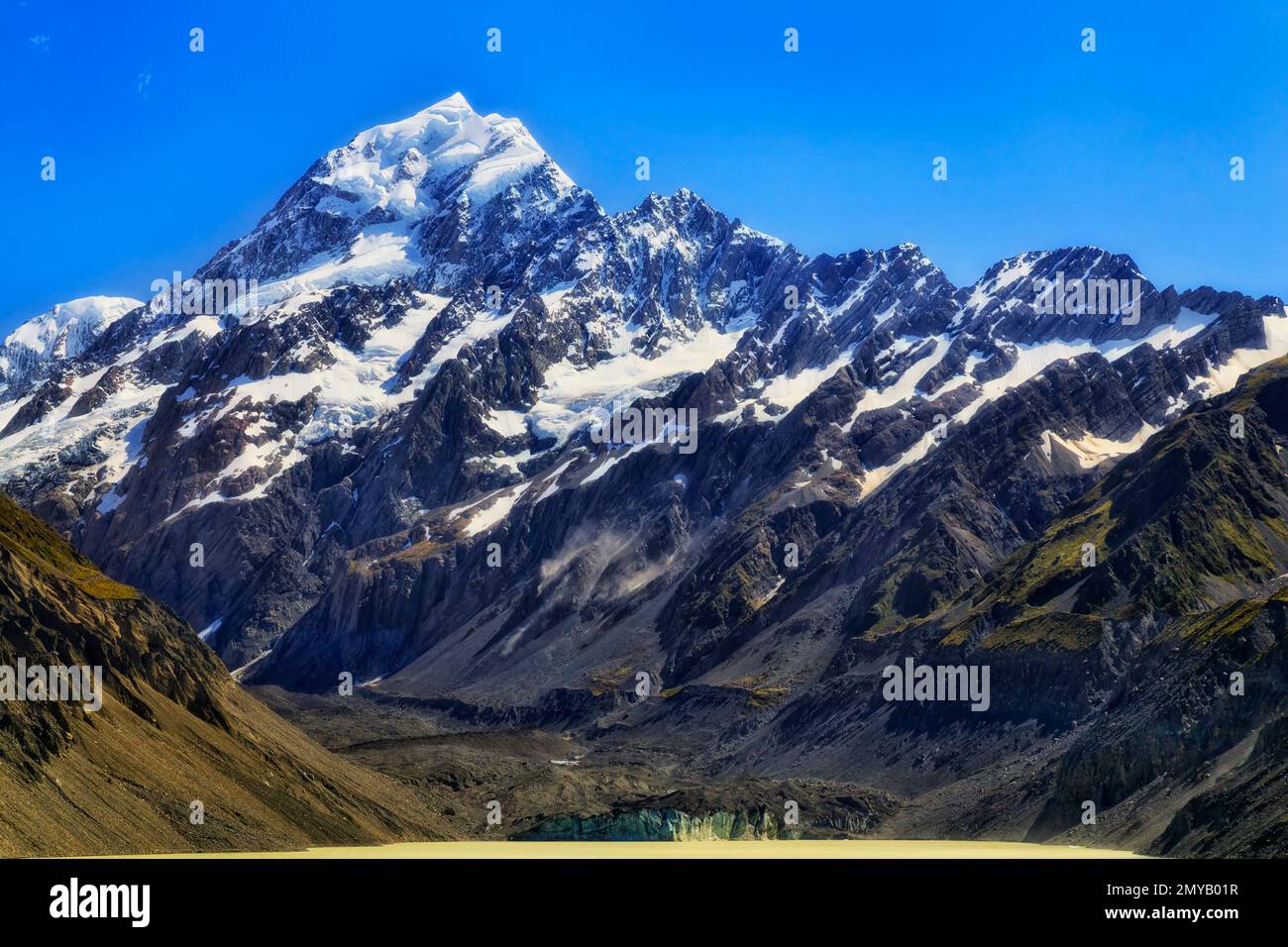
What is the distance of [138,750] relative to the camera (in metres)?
108

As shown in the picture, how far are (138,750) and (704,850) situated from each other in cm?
3783

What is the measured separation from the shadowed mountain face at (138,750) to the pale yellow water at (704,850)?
130 inches

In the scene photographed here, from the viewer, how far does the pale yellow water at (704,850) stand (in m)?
108

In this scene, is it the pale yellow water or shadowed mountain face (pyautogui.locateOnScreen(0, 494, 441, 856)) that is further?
the pale yellow water

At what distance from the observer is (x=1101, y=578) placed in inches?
7298

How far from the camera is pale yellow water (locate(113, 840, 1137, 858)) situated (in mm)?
108312

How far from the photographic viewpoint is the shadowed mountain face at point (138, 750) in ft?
311

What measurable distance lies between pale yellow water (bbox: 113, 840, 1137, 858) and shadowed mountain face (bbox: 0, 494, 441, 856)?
3307mm

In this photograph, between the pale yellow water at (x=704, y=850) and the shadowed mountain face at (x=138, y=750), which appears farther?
the pale yellow water at (x=704, y=850)

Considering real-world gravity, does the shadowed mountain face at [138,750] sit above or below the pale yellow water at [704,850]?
above

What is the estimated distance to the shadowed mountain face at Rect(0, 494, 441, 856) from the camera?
9481 cm

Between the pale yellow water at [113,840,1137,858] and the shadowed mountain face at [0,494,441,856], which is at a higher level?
the shadowed mountain face at [0,494,441,856]
